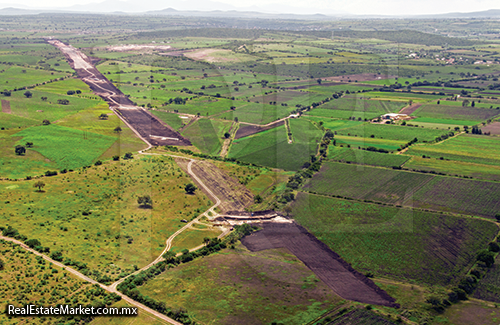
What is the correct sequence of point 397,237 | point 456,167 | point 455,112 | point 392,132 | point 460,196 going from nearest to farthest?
point 397,237 < point 460,196 < point 456,167 < point 392,132 < point 455,112

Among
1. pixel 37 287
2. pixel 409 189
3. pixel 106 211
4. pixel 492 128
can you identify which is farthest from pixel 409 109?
pixel 37 287

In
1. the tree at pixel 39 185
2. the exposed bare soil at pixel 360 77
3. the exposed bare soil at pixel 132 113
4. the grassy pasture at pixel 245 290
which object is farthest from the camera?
the exposed bare soil at pixel 360 77

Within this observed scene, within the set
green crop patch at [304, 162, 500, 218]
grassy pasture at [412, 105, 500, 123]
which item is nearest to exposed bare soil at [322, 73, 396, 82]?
grassy pasture at [412, 105, 500, 123]

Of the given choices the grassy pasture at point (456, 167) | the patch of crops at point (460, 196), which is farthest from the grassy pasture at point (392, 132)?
the patch of crops at point (460, 196)

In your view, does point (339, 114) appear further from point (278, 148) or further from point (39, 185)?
point (39, 185)

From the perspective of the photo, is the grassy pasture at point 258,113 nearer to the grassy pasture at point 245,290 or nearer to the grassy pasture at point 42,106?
the grassy pasture at point 42,106
